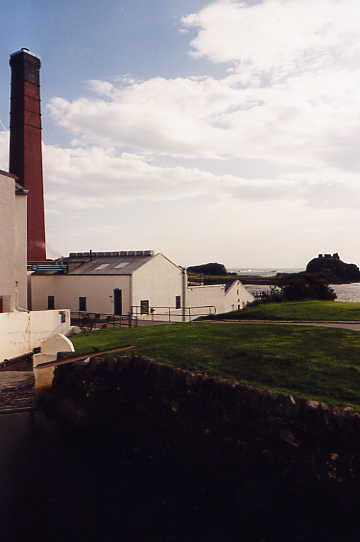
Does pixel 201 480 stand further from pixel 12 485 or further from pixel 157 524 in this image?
pixel 12 485

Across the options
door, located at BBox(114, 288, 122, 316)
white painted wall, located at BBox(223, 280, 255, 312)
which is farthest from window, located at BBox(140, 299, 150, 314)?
white painted wall, located at BBox(223, 280, 255, 312)

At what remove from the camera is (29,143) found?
40.0 meters

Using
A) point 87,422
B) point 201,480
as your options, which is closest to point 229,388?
point 201,480

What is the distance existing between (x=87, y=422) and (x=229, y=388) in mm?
6481

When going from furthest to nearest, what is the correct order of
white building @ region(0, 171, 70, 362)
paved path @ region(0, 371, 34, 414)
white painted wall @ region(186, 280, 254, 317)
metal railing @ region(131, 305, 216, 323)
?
white painted wall @ region(186, 280, 254, 317)
metal railing @ region(131, 305, 216, 323)
white building @ region(0, 171, 70, 362)
paved path @ region(0, 371, 34, 414)

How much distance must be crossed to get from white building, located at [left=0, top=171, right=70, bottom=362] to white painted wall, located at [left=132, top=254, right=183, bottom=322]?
7.63 metres

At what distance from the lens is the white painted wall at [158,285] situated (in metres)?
33.2

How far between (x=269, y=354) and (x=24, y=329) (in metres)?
→ 14.9

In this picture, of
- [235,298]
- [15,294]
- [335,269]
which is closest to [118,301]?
[15,294]

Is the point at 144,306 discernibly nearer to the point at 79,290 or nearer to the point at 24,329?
the point at 79,290

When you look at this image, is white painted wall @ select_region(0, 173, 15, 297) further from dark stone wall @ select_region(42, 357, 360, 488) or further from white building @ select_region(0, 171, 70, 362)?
dark stone wall @ select_region(42, 357, 360, 488)

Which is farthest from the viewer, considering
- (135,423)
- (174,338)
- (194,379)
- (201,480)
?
(174,338)

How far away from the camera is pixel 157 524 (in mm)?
10547

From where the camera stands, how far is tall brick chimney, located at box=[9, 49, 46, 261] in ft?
131
